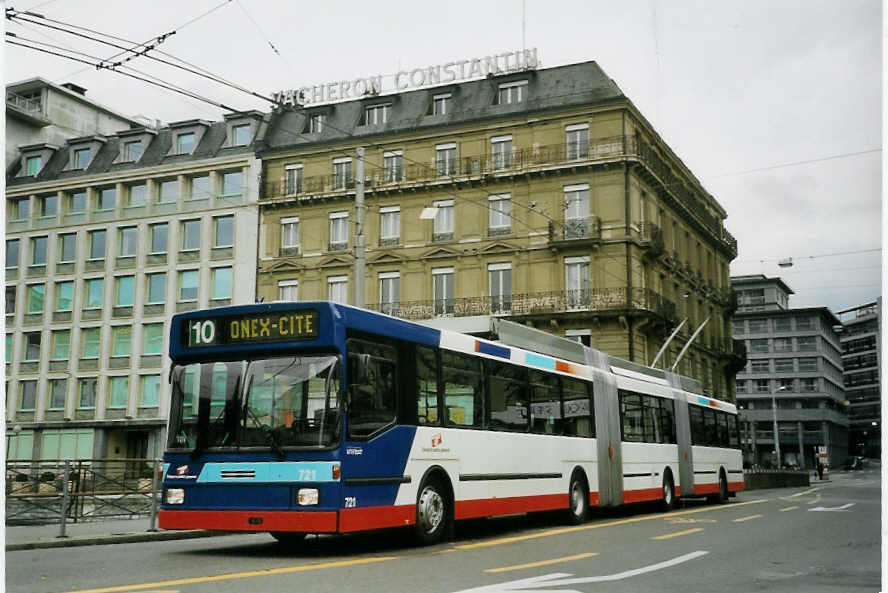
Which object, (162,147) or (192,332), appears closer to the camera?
(192,332)

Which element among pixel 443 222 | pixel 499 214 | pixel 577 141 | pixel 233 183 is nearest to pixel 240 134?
pixel 233 183

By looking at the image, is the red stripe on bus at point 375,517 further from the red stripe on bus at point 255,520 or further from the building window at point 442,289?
the building window at point 442,289

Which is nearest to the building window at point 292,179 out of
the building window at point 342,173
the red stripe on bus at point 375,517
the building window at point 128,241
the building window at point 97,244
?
the building window at point 342,173

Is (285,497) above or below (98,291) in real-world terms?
below

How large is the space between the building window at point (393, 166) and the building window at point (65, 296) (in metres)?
13.6

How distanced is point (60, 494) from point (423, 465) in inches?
245

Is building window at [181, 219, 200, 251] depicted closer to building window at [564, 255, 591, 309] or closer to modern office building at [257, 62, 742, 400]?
modern office building at [257, 62, 742, 400]

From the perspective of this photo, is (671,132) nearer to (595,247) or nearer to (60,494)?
(60,494)

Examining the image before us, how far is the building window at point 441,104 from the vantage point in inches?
1730

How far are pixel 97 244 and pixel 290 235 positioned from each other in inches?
326

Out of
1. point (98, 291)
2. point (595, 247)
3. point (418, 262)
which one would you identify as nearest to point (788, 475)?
point (595, 247)

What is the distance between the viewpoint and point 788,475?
49219 mm

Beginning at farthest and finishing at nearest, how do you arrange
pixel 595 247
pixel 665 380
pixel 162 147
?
1. pixel 162 147
2. pixel 595 247
3. pixel 665 380

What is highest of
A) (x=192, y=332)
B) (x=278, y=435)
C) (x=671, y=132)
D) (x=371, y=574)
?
(x=671, y=132)
